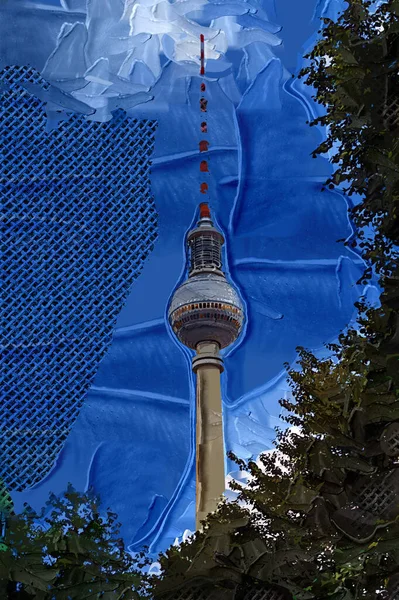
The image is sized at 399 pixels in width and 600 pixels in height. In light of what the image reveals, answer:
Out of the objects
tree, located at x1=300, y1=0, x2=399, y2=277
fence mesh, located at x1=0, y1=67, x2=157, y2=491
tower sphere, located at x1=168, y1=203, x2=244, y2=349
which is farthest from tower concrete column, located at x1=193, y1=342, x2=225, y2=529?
tree, located at x1=300, y1=0, x2=399, y2=277

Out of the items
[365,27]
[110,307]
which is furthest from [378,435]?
[110,307]

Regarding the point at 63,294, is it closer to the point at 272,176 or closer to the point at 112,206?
the point at 112,206

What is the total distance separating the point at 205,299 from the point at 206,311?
65cm

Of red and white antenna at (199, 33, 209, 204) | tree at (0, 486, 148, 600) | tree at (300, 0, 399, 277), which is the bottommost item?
tree at (0, 486, 148, 600)

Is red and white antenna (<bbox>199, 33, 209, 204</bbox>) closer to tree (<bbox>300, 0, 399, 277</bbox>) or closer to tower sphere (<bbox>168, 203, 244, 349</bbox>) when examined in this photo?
tower sphere (<bbox>168, 203, 244, 349</bbox>)

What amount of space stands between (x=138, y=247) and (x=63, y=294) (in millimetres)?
2959

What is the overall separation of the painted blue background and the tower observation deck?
0.54 metres

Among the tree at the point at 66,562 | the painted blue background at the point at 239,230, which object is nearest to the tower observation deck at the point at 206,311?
the painted blue background at the point at 239,230

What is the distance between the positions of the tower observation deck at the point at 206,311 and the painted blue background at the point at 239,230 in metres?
0.54

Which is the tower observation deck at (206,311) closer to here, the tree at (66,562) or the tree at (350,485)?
the tree at (66,562)

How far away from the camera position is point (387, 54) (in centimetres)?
569

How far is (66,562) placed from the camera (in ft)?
18.2

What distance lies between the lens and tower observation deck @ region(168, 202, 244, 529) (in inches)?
1126

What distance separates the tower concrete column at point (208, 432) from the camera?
26.0m
